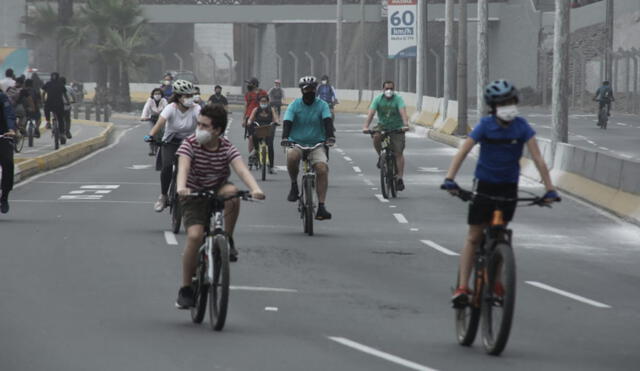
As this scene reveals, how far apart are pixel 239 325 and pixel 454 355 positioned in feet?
6.06

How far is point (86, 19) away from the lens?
7306cm

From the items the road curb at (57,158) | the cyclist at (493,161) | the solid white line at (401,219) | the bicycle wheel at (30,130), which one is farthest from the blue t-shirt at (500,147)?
the bicycle wheel at (30,130)

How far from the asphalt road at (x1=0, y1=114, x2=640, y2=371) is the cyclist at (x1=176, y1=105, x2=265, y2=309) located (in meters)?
0.51

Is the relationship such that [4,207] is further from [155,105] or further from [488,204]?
[155,105]

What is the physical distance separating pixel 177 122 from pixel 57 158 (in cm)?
1573

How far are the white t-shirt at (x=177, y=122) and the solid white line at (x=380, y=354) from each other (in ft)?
23.8

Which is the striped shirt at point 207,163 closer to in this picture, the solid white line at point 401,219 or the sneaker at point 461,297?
the sneaker at point 461,297

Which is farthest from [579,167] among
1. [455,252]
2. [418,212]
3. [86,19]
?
[86,19]

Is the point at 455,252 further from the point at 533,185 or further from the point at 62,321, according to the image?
the point at 533,185

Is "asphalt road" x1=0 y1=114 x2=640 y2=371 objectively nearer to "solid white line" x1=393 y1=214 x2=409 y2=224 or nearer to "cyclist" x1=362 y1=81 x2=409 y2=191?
"solid white line" x1=393 y1=214 x2=409 y2=224

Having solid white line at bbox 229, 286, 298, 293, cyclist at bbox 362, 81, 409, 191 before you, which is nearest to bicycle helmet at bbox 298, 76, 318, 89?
solid white line at bbox 229, 286, 298, 293

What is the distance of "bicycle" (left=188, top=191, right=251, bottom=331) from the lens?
33.8 ft

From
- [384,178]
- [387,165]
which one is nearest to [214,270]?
[387,165]

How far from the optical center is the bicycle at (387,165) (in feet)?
75.8
